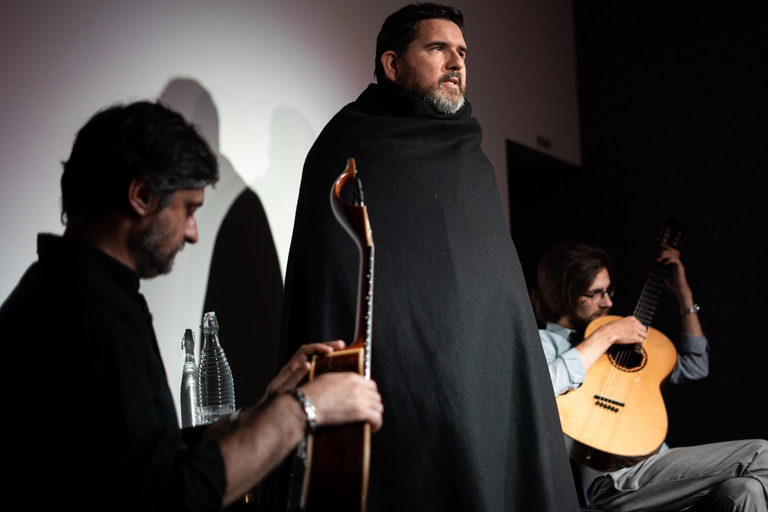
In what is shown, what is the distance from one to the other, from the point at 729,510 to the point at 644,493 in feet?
0.85

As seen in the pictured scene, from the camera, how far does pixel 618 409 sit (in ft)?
7.38

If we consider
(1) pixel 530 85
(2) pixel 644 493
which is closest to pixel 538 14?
(1) pixel 530 85

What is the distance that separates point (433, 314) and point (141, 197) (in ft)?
2.42

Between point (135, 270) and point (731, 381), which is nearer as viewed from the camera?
point (135, 270)

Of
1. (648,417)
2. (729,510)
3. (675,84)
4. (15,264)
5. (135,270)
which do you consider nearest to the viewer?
(135,270)

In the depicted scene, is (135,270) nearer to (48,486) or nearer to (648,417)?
(48,486)

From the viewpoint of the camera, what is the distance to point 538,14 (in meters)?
3.55

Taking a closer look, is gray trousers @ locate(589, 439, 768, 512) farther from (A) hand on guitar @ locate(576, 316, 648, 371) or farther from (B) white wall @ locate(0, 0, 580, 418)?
(B) white wall @ locate(0, 0, 580, 418)

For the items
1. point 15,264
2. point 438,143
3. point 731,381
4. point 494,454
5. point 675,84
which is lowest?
point 731,381

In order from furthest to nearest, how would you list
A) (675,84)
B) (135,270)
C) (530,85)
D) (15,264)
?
Result: (675,84)
(530,85)
(15,264)
(135,270)

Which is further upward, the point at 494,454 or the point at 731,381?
the point at 494,454

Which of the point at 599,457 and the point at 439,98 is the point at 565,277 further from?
the point at 439,98

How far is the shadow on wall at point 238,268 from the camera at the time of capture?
1802mm

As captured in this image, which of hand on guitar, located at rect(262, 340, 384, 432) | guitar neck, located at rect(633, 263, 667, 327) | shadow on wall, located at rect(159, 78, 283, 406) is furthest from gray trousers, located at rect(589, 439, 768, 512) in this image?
hand on guitar, located at rect(262, 340, 384, 432)
